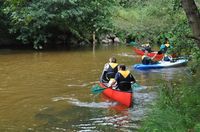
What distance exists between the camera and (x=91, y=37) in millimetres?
33031

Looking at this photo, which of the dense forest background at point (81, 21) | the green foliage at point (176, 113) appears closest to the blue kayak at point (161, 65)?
the dense forest background at point (81, 21)

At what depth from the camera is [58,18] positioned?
26328mm

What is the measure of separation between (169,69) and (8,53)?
36.9 feet

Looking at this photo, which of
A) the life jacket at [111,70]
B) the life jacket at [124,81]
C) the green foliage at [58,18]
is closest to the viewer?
the life jacket at [124,81]

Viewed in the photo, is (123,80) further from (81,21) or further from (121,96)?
A: (81,21)

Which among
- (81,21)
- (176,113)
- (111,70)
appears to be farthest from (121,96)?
(81,21)

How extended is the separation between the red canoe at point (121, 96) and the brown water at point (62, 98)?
17cm

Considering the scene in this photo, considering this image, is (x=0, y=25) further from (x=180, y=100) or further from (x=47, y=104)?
(x=180, y=100)

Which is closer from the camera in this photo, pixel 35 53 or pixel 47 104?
pixel 47 104

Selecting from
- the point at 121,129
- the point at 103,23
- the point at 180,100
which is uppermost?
the point at 103,23

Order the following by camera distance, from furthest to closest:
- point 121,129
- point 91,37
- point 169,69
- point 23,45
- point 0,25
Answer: point 91,37, point 23,45, point 0,25, point 169,69, point 121,129

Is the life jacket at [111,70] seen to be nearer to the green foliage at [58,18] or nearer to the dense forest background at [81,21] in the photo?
the dense forest background at [81,21]

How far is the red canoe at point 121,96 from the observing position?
1083 cm

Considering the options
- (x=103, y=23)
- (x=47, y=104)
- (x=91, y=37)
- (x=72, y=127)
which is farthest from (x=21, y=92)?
(x=91, y=37)
